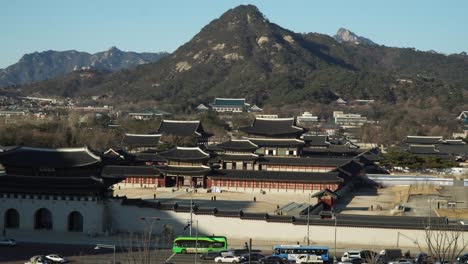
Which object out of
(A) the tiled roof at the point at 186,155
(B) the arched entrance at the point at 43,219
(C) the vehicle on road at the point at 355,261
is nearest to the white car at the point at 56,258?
(B) the arched entrance at the point at 43,219

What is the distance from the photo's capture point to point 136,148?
67625 mm

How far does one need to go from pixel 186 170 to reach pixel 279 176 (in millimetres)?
6378

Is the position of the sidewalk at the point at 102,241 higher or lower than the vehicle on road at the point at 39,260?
lower

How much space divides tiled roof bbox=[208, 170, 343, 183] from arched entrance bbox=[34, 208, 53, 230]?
1655 cm

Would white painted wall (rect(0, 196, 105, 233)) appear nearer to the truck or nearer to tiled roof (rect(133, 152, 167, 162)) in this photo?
the truck

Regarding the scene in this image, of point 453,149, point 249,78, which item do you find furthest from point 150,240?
point 249,78

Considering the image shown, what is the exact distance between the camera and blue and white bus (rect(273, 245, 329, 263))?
2750 centimetres

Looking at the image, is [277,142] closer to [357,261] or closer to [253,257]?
[253,257]

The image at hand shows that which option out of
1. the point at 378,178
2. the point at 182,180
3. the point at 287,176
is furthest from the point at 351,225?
the point at 378,178

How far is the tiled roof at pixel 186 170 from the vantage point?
49281mm

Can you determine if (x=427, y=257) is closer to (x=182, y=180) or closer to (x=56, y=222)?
(x=56, y=222)

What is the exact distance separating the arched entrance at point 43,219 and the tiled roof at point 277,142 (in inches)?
1146

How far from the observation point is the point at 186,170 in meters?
49.8

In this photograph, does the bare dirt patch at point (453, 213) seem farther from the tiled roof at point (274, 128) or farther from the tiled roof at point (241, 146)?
the tiled roof at point (274, 128)
